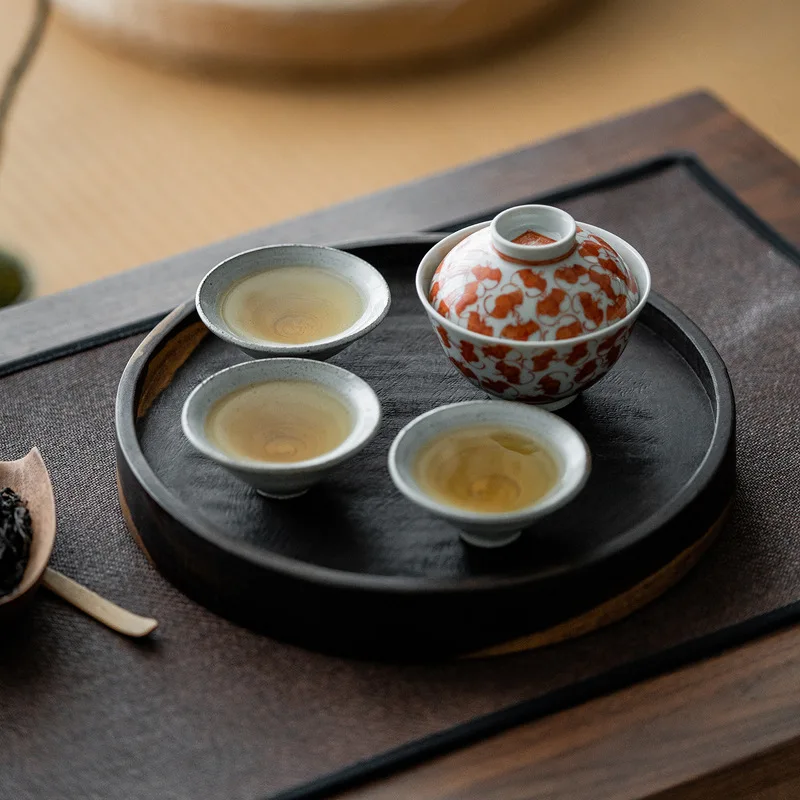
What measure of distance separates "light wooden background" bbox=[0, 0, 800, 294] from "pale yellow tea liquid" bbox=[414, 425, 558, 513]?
1.18 meters

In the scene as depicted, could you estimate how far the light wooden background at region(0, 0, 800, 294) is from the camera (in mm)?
1992

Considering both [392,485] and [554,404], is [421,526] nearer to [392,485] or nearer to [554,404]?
[392,485]

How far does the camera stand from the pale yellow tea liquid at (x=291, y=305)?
977 mm

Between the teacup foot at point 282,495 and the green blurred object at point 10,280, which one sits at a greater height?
the teacup foot at point 282,495

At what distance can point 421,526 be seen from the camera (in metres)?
0.86

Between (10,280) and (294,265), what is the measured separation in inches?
29.2

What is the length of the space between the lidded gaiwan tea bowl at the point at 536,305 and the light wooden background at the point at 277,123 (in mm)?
1112

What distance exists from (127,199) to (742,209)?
116 cm

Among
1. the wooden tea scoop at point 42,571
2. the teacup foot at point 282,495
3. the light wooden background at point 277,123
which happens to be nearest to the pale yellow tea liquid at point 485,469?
the teacup foot at point 282,495

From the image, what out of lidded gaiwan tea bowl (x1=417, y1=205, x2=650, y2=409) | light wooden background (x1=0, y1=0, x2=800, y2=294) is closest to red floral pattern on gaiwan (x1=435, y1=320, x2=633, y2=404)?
lidded gaiwan tea bowl (x1=417, y1=205, x2=650, y2=409)

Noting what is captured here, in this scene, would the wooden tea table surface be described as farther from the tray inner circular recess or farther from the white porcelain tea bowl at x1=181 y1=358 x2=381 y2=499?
the white porcelain tea bowl at x1=181 y1=358 x2=381 y2=499

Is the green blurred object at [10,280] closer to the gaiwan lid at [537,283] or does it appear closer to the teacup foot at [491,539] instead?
the gaiwan lid at [537,283]

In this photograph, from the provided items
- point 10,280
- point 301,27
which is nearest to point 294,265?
point 10,280

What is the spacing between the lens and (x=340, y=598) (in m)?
0.79
